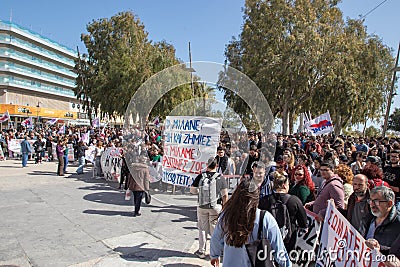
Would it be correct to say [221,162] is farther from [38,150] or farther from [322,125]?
[38,150]

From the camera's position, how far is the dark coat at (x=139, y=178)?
22.3 ft

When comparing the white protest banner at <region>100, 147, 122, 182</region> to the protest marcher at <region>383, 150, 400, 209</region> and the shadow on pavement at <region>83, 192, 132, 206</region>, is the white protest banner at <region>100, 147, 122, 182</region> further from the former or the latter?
the protest marcher at <region>383, 150, 400, 209</region>

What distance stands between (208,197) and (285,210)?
1.50 metres

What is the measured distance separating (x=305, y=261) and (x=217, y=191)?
61.5 inches

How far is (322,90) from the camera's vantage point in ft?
72.2

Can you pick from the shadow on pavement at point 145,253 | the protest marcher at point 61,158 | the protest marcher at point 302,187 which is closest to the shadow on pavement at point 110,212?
the shadow on pavement at point 145,253

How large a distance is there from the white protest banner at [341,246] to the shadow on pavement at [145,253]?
206 cm

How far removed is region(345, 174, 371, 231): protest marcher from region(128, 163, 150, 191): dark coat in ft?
14.2

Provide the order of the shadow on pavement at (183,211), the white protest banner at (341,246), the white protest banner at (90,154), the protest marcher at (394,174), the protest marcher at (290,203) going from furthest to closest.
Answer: the white protest banner at (90,154) → the shadow on pavement at (183,211) → the protest marcher at (394,174) → the protest marcher at (290,203) → the white protest banner at (341,246)

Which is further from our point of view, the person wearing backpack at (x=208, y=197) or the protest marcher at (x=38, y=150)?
the protest marcher at (x=38, y=150)

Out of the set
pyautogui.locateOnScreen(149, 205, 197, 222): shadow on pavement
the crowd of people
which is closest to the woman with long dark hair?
the crowd of people

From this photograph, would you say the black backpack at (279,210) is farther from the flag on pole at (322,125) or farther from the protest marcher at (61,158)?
the flag on pole at (322,125)

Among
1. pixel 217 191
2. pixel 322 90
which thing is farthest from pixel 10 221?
pixel 322 90

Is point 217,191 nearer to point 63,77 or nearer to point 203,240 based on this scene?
point 203,240
